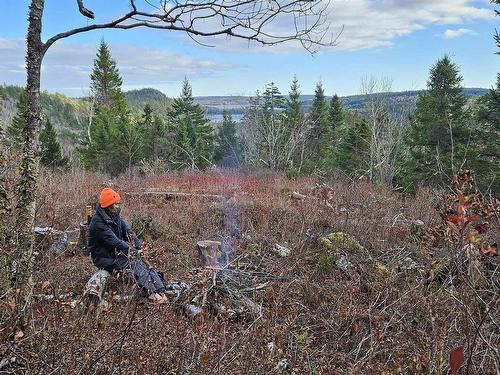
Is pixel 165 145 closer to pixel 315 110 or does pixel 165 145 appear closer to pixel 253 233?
pixel 315 110

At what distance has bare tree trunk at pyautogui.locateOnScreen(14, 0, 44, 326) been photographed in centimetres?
285

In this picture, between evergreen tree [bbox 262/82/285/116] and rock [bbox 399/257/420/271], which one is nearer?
rock [bbox 399/257/420/271]

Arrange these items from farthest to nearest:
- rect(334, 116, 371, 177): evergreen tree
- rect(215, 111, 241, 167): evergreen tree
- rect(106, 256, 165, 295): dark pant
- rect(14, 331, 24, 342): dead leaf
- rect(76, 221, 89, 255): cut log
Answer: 1. rect(215, 111, 241, 167): evergreen tree
2. rect(334, 116, 371, 177): evergreen tree
3. rect(76, 221, 89, 255): cut log
4. rect(106, 256, 165, 295): dark pant
5. rect(14, 331, 24, 342): dead leaf

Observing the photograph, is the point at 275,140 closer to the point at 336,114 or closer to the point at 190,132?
the point at 190,132

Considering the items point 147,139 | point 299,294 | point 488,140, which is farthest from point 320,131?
point 299,294

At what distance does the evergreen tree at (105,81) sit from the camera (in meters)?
38.2

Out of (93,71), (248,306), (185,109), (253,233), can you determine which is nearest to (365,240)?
(253,233)

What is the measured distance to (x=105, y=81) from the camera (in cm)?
3853

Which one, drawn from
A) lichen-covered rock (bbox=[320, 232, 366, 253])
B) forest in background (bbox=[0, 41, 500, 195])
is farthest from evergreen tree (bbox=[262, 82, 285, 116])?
lichen-covered rock (bbox=[320, 232, 366, 253])

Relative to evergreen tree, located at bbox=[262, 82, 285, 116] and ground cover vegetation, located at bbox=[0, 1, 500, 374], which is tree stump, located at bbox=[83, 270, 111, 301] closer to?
ground cover vegetation, located at bbox=[0, 1, 500, 374]

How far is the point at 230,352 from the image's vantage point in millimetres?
3150

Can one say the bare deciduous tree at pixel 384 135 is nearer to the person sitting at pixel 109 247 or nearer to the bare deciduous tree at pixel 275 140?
the bare deciduous tree at pixel 275 140

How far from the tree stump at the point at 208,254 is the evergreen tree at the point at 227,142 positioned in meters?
32.2

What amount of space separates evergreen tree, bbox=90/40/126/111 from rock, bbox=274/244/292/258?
1352 inches
